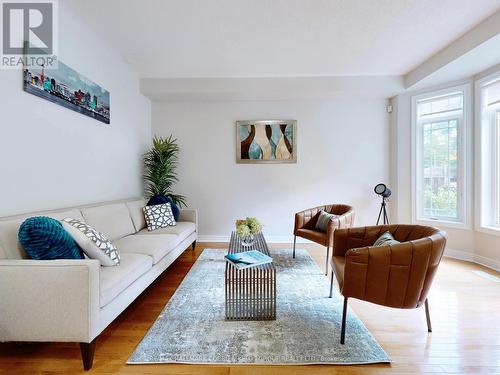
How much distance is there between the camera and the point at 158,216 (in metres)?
3.58

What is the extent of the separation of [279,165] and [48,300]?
3764mm

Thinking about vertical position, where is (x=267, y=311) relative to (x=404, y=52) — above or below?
below

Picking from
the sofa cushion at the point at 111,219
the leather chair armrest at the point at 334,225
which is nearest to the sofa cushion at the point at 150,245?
the sofa cushion at the point at 111,219

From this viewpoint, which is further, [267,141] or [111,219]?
[267,141]

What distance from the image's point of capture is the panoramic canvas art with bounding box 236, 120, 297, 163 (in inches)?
184

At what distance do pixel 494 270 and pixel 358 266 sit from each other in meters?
2.86

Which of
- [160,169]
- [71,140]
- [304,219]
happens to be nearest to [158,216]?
[160,169]

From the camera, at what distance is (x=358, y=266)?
179cm

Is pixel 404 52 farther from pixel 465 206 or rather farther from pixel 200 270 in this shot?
pixel 200 270

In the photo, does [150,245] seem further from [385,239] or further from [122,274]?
[385,239]

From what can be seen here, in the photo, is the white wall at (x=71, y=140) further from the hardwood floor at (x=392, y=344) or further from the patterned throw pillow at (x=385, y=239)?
the patterned throw pillow at (x=385, y=239)

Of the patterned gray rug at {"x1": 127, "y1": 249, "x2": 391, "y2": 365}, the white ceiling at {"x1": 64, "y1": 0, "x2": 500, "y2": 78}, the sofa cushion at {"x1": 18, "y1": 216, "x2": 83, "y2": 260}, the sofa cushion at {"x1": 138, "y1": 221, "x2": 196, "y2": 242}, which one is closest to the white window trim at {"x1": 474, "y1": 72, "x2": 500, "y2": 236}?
the white ceiling at {"x1": 64, "y1": 0, "x2": 500, "y2": 78}

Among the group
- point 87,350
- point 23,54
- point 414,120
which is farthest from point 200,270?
point 414,120

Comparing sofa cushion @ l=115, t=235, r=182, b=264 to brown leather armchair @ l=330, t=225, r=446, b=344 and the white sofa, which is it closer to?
the white sofa
